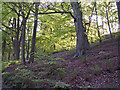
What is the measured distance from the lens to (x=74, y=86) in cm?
499

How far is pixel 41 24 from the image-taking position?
14891 mm

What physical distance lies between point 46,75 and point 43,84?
1.45 meters

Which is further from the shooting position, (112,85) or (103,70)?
(103,70)

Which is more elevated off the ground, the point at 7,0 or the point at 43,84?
the point at 7,0

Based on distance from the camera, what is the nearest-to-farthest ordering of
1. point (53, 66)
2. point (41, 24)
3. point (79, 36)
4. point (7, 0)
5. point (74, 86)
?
point (74, 86) → point (53, 66) → point (7, 0) → point (79, 36) → point (41, 24)

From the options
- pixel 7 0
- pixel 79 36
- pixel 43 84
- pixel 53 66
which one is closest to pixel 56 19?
pixel 79 36

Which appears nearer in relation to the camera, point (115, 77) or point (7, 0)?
point (115, 77)

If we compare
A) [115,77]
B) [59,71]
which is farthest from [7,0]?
[115,77]

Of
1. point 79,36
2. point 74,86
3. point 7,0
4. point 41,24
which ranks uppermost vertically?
point 7,0

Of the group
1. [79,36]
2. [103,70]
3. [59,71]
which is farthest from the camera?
[79,36]

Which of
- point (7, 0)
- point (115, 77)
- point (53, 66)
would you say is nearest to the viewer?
point (115, 77)

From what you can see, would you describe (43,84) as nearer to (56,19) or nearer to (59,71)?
(59,71)

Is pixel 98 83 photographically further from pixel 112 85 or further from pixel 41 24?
pixel 41 24

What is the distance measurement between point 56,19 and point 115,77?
396 inches
